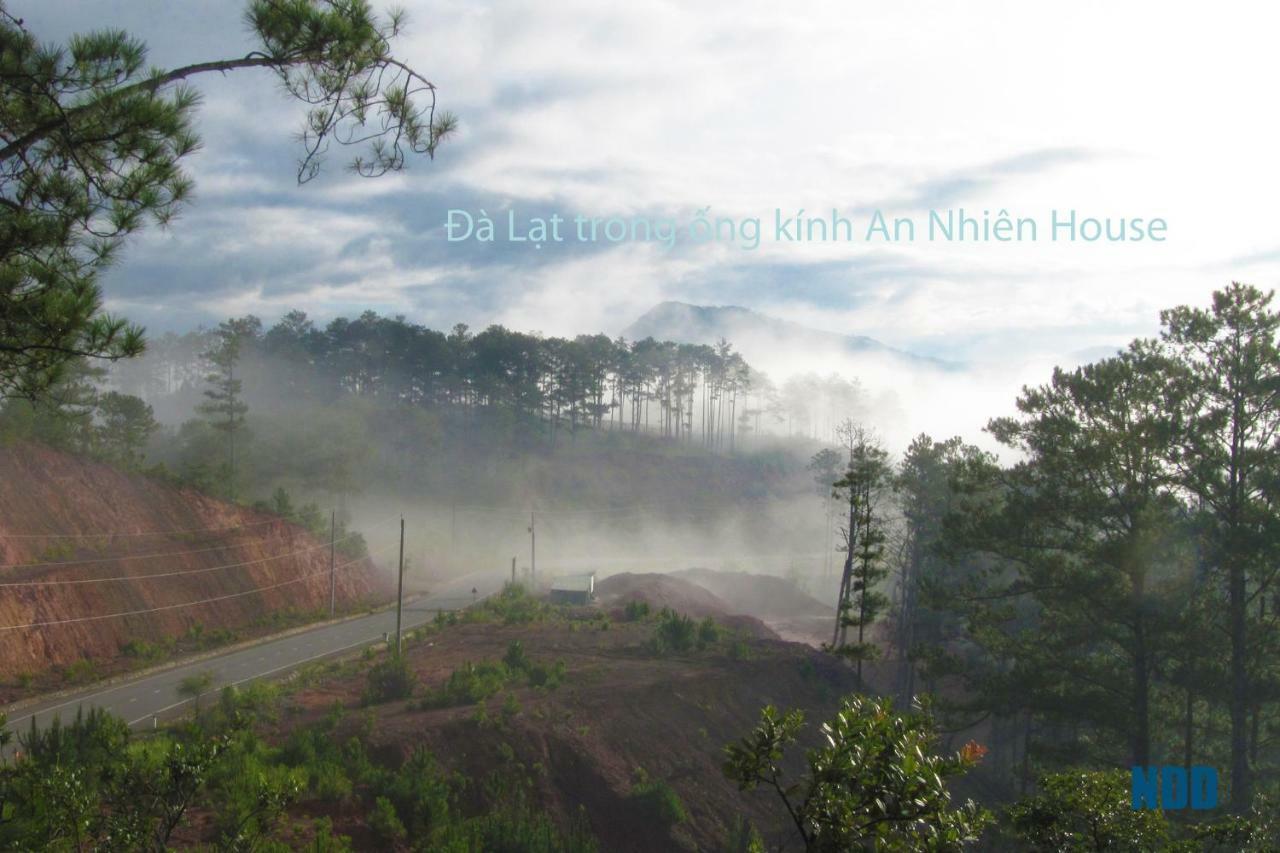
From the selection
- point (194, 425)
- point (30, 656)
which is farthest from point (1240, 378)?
point (194, 425)

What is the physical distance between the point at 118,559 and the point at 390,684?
15673 mm

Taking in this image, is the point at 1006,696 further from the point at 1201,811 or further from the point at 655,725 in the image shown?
the point at 655,725

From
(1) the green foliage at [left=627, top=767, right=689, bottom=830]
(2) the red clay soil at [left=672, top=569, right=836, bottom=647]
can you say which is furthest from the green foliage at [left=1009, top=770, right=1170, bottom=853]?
(2) the red clay soil at [left=672, top=569, right=836, bottom=647]

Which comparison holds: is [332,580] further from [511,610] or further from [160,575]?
[511,610]

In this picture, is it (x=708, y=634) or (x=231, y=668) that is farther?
(x=708, y=634)

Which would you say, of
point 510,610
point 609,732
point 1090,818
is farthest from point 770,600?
point 1090,818

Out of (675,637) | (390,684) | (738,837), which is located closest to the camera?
(738,837)

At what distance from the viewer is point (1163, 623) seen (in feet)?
58.0

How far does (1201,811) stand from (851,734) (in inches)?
703

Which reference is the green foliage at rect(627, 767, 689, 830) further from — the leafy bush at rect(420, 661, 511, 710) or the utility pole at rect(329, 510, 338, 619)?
the utility pole at rect(329, 510, 338, 619)

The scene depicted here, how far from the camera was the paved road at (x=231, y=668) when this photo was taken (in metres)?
21.4

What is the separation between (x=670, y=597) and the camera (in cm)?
4600

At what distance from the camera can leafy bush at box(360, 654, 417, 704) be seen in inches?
826

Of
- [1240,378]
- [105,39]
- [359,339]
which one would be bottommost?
[1240,378]
